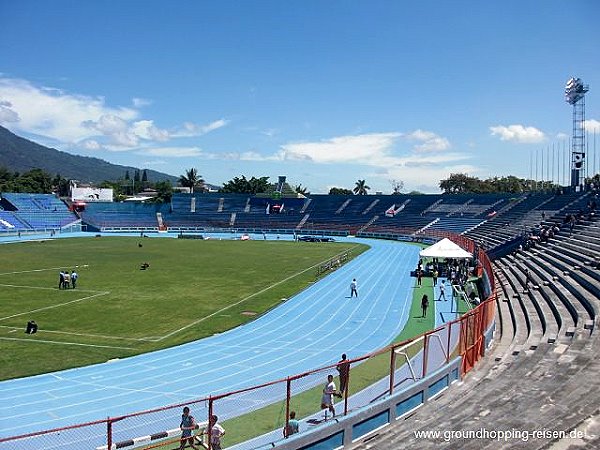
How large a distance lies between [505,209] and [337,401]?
5807 cm

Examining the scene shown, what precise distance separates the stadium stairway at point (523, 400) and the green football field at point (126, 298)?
1102 cm

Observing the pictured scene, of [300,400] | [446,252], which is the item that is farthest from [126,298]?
[446,252]

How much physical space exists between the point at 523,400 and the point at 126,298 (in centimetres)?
2204

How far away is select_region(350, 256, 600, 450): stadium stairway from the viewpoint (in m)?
8.20

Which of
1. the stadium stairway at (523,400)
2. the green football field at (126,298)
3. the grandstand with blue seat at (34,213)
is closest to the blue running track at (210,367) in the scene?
the green football field at (126,298)

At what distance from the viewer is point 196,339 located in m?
19.6

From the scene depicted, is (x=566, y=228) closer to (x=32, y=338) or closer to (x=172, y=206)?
(x=32, y=338)

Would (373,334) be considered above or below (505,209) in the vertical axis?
below

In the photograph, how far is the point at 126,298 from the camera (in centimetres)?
2747

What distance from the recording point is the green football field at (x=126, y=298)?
1836cm

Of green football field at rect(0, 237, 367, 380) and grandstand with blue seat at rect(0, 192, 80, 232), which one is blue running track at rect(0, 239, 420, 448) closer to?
green football field at rect(0, 237, 367, 380)

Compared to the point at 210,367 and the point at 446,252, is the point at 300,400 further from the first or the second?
the point at 446,252

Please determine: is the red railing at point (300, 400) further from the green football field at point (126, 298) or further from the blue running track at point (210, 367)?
the green football field at point (126, 298)

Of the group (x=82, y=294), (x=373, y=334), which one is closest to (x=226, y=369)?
(x=373, y=334)
